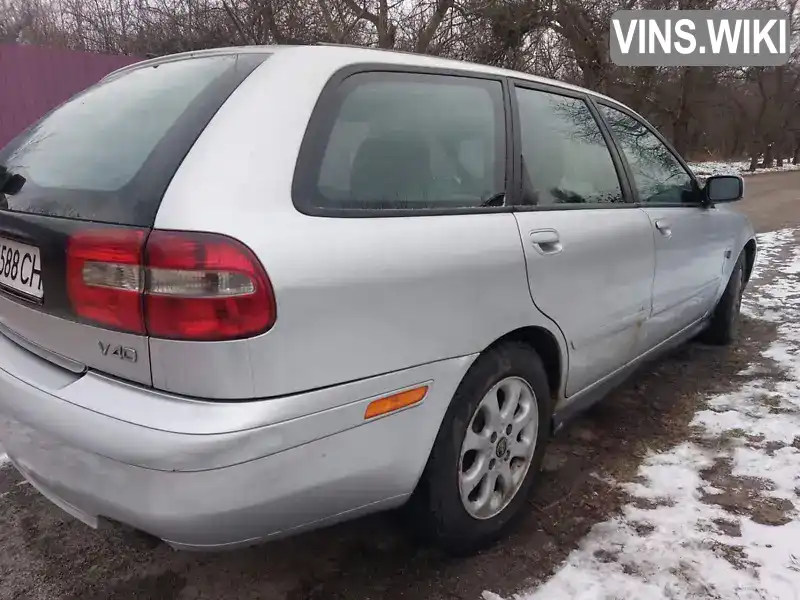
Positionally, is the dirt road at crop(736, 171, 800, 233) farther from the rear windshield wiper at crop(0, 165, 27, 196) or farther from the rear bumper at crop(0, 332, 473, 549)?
the rear windshield wiper at crop(0, 165, 27, 196)

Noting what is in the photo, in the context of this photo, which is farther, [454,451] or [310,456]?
[454,451]

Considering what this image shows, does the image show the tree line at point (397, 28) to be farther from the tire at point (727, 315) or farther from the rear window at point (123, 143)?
the rear window at point (123, 143)

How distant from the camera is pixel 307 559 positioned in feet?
7.01

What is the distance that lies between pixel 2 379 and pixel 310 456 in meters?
0.95

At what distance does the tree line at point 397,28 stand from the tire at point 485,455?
387 inches

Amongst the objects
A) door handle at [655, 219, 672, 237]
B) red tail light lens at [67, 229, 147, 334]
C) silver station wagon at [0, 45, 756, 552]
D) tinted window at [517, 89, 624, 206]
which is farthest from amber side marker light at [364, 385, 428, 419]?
door handle at [655, 219, 672, 237]

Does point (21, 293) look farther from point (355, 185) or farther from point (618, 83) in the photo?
point (618, 83)

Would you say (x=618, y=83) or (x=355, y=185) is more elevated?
(x=618, y=83)

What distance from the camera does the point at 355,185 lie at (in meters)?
1.70

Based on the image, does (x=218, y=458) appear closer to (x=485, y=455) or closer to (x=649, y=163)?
(x=485, y=455)

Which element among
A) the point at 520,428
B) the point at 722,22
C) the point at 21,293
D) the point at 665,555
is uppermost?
the point at 722,22

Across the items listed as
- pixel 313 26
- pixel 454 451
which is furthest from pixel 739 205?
pixel 454 451

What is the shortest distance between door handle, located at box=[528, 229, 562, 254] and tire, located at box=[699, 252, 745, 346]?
2.52 meters

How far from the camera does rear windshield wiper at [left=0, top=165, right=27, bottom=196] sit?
1.84 meters
